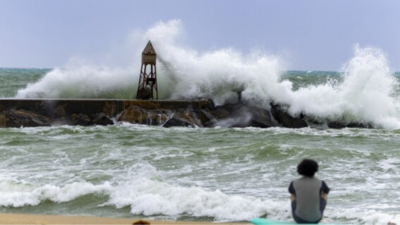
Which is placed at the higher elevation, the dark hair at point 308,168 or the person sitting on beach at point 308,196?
the dark hair at point 308,168

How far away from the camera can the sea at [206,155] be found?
7930 millimetres

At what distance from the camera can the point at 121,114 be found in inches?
663

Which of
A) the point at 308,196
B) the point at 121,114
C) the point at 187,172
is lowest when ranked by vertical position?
the point at 187,172

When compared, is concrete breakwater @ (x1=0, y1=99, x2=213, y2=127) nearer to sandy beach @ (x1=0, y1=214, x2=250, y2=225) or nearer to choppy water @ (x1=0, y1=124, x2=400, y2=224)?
choppy water @ (x1=0, y1=124, x2=400, y2=224)

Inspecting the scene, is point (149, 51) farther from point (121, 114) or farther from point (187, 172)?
point (187, 172)

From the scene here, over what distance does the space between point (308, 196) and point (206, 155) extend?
695 centimetres

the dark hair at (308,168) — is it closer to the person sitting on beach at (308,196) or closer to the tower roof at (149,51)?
the person sitting on beach at (308,196)

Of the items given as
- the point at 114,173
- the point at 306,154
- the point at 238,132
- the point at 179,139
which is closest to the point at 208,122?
the point at 238,132

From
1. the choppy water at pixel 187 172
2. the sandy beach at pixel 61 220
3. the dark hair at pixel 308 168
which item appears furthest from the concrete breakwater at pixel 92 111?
the dark hair at pixel 308 168

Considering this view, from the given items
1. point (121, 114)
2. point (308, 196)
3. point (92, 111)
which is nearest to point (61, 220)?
point (308, 196)

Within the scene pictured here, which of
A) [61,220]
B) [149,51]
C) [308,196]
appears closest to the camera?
[308,196]

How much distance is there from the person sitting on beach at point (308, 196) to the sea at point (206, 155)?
2.15 m

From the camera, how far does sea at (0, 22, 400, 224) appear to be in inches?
312

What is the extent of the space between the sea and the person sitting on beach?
2154mm
